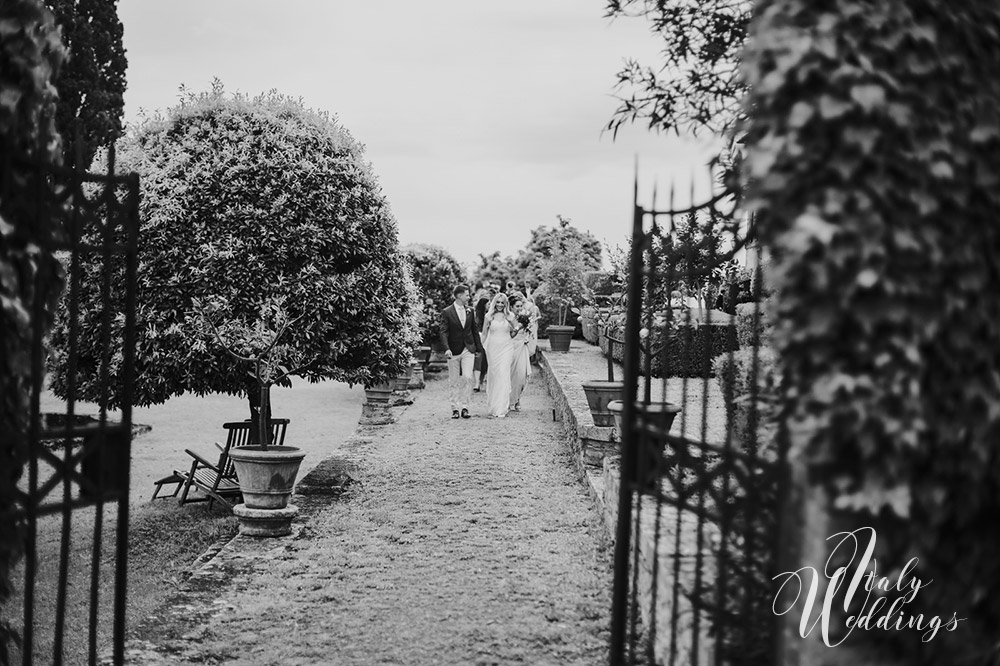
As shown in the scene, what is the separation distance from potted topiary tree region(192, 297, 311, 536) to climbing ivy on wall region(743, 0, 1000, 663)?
6.38 metres

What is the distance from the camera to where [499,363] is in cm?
1628

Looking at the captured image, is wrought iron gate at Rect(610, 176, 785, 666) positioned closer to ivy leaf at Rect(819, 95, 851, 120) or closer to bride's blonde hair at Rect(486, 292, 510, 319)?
ivy leaf at Rect(819, 95, 851, 120)

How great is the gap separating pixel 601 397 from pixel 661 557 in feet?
18.0

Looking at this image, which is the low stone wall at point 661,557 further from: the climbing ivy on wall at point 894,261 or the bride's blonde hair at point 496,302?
the bride's blonde hair at point 496,302

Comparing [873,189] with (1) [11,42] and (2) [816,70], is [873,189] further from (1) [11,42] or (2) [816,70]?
(1) [11,42]

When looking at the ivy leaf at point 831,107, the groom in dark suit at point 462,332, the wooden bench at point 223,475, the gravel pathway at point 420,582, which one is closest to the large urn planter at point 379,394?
the groom in dark suit at point 462,332

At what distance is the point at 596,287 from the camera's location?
31.2 meters

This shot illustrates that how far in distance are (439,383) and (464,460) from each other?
11685 millimetres

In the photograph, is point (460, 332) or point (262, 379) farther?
point (460, 332)

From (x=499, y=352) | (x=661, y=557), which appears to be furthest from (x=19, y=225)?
(x=499, y=352)

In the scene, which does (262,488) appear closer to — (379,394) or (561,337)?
(379,394)

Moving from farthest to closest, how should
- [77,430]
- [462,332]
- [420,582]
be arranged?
[462,332] < [420,582] < [77,430]

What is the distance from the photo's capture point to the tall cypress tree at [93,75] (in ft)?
63.8

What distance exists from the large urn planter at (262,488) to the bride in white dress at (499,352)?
7.89 metres
